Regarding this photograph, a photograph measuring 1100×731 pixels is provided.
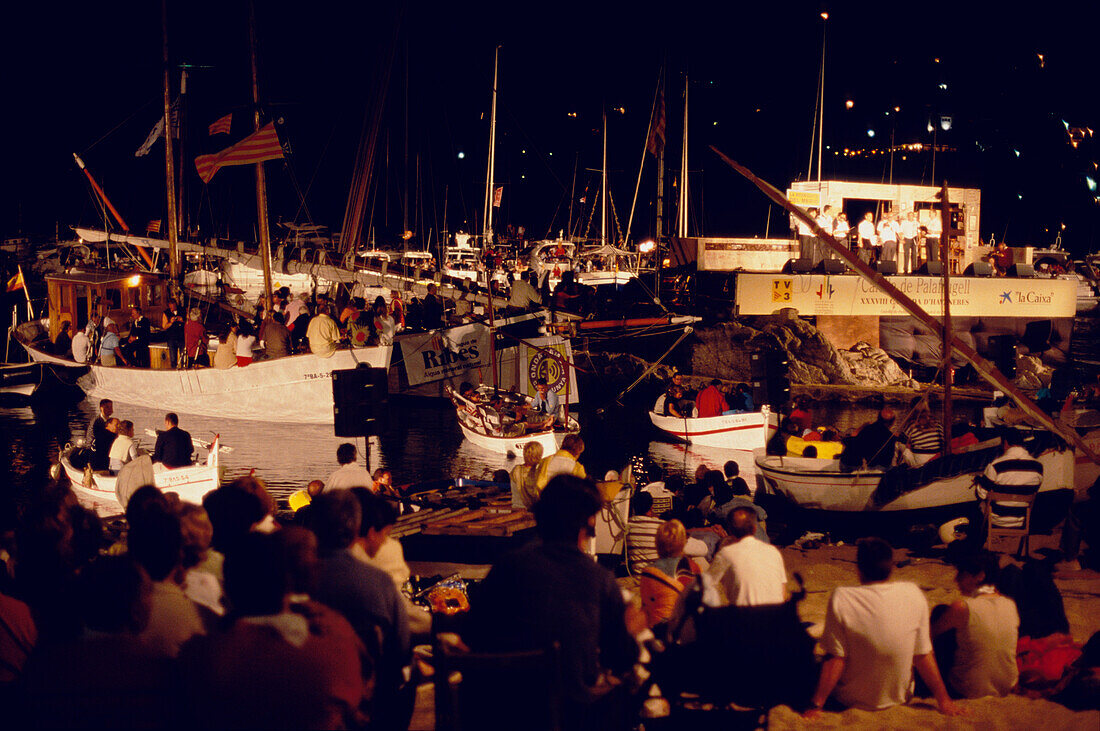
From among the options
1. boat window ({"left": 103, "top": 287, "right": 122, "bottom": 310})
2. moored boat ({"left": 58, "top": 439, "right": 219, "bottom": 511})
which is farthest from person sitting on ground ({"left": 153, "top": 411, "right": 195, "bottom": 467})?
boat window ({"left": 103, "top": 287, "right": 122, "bottom": 310})

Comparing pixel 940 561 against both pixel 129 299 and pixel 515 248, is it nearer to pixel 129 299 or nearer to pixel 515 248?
pixel 129 299

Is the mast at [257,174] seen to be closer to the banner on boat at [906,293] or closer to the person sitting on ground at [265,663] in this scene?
the banner on boat at [906,293]

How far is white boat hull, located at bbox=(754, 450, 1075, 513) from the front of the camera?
13067 millimetres

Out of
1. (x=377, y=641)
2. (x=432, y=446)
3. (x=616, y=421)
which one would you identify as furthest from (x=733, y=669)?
(x=616, y=421)

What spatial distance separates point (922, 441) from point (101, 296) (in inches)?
972

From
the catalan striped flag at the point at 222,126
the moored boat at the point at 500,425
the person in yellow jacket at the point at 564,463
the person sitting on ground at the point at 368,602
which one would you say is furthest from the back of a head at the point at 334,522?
the catalan striped flag at the point at 222,126

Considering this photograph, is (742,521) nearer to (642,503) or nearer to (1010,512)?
(642,503)

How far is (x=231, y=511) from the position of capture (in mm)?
4613

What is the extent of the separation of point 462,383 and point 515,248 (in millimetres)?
32660

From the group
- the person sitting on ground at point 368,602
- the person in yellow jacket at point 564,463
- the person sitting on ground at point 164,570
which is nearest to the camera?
the person sitting on ground at point 164,570

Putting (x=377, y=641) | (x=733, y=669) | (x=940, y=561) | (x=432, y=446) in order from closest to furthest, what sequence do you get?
(x=377, y=641)
(x=733, y=669)
(x=940, y=561)
(x=432, y=446)

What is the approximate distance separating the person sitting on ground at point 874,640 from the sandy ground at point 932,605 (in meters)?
0.16

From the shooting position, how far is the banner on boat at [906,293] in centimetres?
2816

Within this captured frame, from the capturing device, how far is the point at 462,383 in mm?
25656
